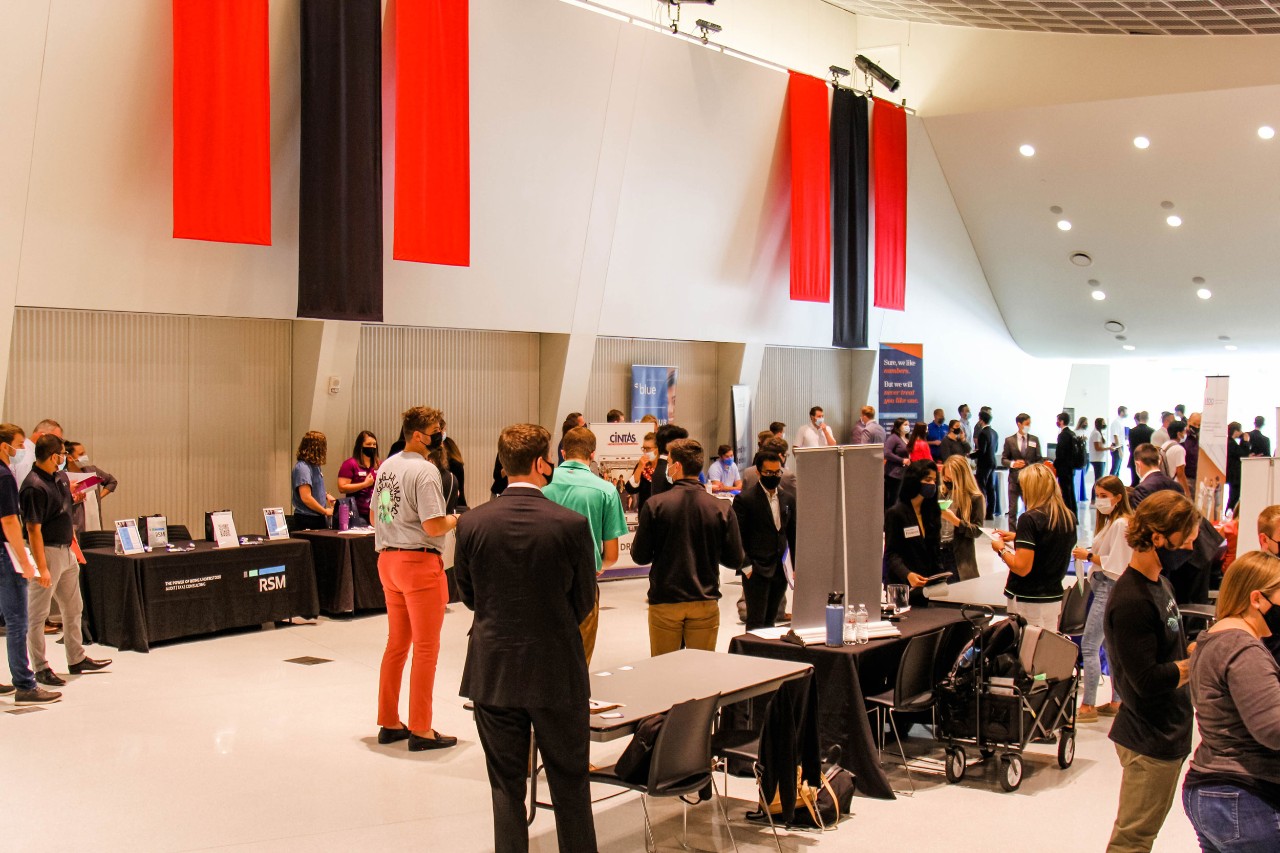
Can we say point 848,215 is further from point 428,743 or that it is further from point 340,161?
point 428,743

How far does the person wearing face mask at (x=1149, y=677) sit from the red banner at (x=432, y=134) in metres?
7.35

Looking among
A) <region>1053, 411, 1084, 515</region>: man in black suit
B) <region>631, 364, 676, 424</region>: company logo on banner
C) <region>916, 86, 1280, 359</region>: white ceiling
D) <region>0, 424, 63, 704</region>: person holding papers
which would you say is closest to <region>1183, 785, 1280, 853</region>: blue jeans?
<region>0, 424, 63, 704</region>: person holding papers

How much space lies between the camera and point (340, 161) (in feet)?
30.6

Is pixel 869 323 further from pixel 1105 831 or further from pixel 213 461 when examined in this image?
pixel 1105 831

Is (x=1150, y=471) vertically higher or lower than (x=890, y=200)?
lower

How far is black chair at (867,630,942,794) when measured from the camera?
17.5ft

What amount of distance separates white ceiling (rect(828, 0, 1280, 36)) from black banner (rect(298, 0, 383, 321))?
6565 mm

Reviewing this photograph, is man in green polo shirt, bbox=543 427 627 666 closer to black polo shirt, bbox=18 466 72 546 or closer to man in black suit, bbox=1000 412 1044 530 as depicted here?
black polo shirt, bbox=18 466 72 546

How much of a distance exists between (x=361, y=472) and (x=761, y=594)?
4.34 meters

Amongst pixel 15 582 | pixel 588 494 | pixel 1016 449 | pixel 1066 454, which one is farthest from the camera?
pixel 1016 449

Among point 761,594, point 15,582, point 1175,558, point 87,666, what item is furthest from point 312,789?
point 1175,558

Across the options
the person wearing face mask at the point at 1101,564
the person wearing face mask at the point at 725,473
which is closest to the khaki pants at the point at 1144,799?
the person wearing face mask at the point at 1101,564

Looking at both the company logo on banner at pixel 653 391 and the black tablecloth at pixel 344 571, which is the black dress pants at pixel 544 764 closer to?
the black tablecloth at pixel 344 571

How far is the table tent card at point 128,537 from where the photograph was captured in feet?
26.2
